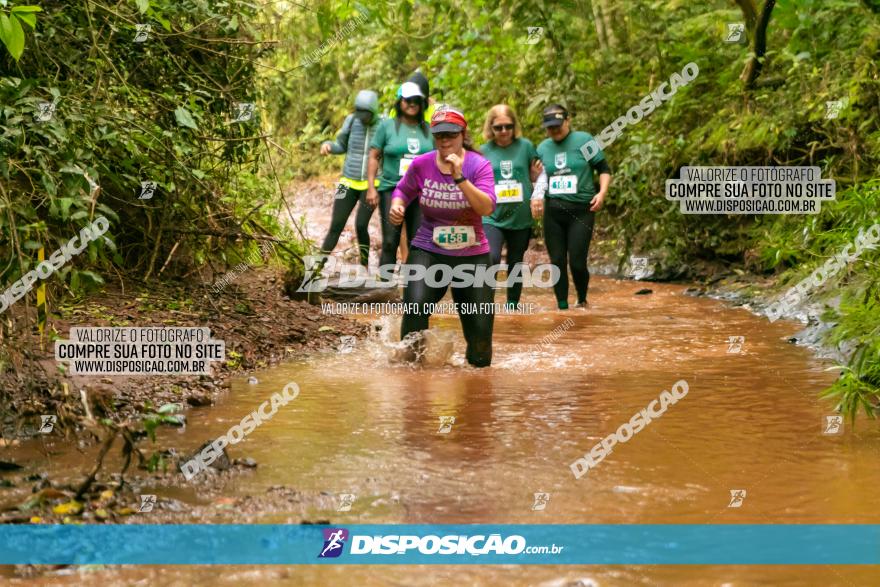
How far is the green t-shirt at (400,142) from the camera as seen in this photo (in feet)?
34.4

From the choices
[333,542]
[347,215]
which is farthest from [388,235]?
[333,542]

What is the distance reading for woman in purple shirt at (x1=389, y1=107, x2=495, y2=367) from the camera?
23.6 ft

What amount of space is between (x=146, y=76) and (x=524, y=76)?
9.90m

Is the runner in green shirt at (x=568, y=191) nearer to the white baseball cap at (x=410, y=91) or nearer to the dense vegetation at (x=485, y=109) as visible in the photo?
the white baseball cap at (x=410, y=91)

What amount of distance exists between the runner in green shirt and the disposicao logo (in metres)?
7.02

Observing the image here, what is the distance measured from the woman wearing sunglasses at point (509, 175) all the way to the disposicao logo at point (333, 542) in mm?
6263

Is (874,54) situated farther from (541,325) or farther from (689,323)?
(541,325)

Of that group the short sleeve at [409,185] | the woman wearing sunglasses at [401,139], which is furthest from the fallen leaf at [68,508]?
the woman wearing sunglasses at [401,139]

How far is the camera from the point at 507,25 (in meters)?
17.1

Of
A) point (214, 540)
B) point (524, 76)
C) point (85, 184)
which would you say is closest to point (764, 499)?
point (214, 540)

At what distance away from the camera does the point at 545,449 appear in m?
5.31

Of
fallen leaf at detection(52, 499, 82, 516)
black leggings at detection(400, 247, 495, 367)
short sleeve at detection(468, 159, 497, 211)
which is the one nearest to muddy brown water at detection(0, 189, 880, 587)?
black leggings at detection(400, 247, 495, 367)

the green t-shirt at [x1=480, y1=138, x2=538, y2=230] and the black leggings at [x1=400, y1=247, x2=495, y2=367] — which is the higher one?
the green t-shirt at [x1=480, y1=138, x2=538, y2=230]

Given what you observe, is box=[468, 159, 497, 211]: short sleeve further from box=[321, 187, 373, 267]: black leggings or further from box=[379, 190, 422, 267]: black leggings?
box=[321, 187, 373, 267]: black leggings
